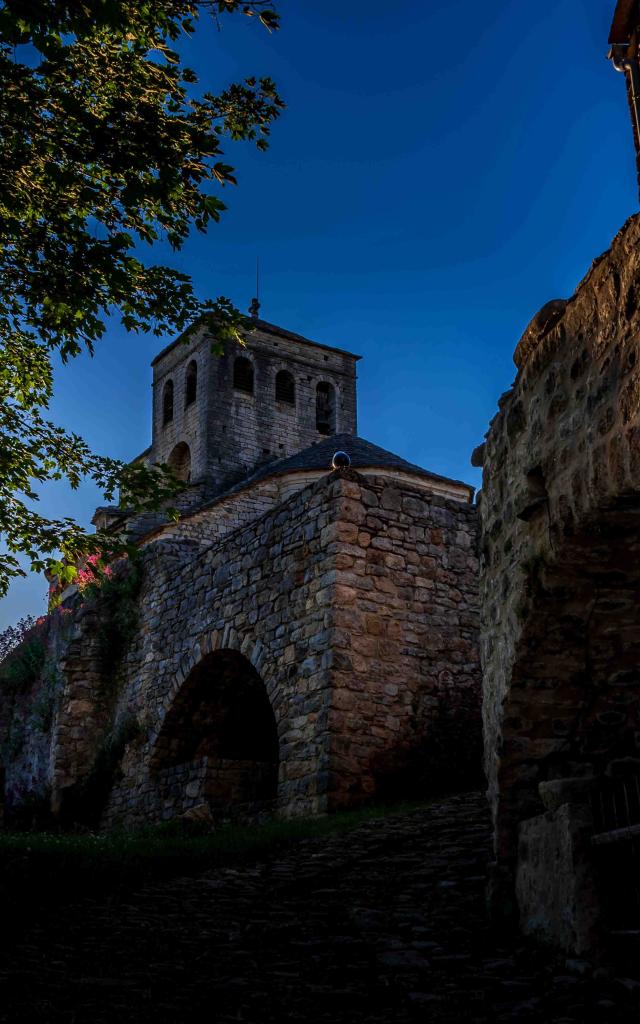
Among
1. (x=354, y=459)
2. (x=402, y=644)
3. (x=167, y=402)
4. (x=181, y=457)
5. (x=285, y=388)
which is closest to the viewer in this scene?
(x=402, y=644)

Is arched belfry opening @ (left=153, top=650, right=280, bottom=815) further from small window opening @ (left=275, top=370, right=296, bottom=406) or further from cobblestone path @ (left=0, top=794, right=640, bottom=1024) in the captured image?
small window opening @ (left=275, top=370, right=296, bottom=406)

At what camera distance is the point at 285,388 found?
3444cm

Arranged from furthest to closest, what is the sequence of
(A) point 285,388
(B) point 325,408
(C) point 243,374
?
(B) point 325,408 → (A) point 285,388 → (C) point 243,374

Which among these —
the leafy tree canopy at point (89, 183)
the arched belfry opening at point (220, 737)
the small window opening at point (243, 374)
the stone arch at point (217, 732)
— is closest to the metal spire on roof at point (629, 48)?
the leafy tree canopy at point (89, 183)

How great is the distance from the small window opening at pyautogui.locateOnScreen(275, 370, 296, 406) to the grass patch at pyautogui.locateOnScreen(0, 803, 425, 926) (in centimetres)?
2655

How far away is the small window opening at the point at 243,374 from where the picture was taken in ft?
110

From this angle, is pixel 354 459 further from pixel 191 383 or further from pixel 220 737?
pixel 191 383

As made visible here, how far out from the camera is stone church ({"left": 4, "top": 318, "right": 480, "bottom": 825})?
28.5ft

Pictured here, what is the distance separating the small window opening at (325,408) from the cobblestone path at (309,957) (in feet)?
97.0

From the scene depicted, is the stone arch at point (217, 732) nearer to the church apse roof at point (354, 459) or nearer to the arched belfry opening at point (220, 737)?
the arched belfry opening at point (220, 737)

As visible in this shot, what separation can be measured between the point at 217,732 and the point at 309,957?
7912 millimetres

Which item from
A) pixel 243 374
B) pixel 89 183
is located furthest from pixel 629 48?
pixel 243 374

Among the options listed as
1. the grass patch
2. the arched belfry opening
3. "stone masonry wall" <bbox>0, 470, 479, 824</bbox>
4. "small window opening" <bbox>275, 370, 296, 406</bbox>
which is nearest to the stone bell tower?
"small window opening" <bbox>275, 370, 296, 406</bbox>

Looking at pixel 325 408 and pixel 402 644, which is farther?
pixel 325 408
